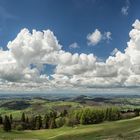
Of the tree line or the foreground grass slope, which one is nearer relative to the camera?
the foreground grass slope

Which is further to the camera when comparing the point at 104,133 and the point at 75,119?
the point at 75,119

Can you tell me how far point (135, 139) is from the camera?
45.8m

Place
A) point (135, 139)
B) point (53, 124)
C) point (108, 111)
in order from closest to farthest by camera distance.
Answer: point (135, 139)
point (53, 124)
point (108, 111)

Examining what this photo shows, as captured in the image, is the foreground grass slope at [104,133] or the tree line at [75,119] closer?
the foreground grass slope at [104,133]

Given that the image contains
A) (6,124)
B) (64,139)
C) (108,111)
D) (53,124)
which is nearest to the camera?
(64,139)

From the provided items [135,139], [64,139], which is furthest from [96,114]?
[135,139]

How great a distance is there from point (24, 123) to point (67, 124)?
30.7 meters

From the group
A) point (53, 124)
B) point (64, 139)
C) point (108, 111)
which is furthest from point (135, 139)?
point (108, 111)

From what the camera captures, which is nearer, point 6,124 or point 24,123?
point 6,124

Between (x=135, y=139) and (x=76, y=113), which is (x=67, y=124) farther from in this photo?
(x=135, y=139)

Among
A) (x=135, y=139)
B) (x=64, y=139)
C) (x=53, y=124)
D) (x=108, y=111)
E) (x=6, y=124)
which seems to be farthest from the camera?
(x=108, y=111)

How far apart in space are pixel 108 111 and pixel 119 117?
36.1ft

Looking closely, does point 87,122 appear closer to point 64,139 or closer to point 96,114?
point 96,114

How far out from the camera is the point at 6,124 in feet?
497
